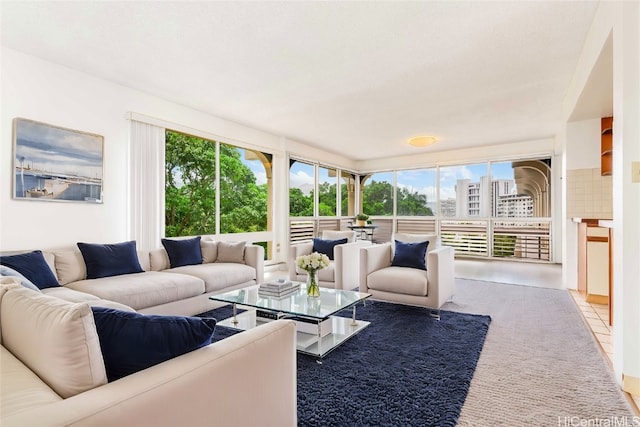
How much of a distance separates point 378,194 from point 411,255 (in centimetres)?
560

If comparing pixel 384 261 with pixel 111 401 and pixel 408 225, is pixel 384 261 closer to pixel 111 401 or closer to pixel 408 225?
pixel 111 401

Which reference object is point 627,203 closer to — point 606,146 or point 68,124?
point 606,146

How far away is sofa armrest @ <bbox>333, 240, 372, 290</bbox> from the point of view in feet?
13.7

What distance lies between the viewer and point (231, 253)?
14.1 ft

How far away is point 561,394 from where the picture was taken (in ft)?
6.35

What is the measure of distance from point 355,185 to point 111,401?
890cm

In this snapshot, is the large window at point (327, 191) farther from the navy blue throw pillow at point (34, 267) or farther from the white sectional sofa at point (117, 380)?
the white sectional sofa at point (117, 380)

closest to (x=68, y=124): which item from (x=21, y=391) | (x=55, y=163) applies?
(x=55, y=163)

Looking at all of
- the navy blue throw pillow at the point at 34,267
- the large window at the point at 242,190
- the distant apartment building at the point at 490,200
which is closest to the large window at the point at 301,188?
the large window at the point at 242,190

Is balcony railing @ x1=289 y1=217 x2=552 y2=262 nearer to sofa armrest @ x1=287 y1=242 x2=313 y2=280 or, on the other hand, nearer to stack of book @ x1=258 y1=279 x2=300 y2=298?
sofa armrest @ x1=287 y1=242 x2=313 y2=280

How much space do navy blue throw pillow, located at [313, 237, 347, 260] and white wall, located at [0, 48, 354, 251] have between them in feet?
7.90

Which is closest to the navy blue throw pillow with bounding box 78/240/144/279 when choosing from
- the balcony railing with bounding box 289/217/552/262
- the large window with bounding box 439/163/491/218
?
the balcony railing with bounding box 289/217/552/262

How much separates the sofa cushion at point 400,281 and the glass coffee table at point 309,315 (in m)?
0.65

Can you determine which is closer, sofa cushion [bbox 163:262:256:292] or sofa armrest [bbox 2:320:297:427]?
sofa armrest [bbox 2:320:297:427]
